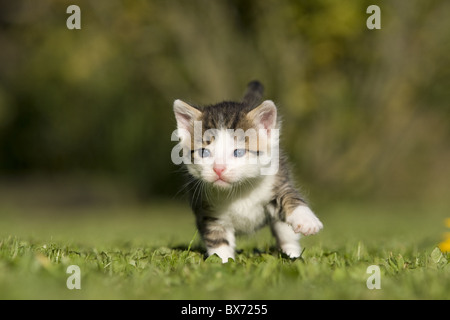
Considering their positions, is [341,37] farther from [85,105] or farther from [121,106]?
[85,105]

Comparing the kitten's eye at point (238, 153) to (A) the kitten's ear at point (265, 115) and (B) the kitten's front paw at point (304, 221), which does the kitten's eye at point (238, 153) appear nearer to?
(A) the kitten's ear at point (265, 115)

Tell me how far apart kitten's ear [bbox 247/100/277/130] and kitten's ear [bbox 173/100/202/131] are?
44 cm

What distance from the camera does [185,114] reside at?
4941mm

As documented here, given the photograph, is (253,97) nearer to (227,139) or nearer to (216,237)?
(227,139)

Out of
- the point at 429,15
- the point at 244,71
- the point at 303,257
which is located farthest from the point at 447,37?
the point at 303,257

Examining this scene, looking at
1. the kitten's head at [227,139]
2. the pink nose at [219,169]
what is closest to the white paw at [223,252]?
the kitten's head at [227,139]

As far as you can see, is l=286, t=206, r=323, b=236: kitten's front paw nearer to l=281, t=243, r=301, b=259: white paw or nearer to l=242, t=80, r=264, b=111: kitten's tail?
l=281, t=243, r=301, b=259: white paw

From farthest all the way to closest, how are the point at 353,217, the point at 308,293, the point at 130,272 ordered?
1. the point at 353,217
2. the point at 130,272
3. the point at 308,293

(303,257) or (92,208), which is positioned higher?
(92,208)

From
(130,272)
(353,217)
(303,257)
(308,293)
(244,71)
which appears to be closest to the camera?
(308,293)

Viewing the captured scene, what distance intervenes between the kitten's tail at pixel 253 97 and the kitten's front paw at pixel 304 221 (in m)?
0.97

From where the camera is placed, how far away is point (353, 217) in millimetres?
12234

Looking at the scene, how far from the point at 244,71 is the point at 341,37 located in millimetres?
2566

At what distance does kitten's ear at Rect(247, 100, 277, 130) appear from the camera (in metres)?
4.73
